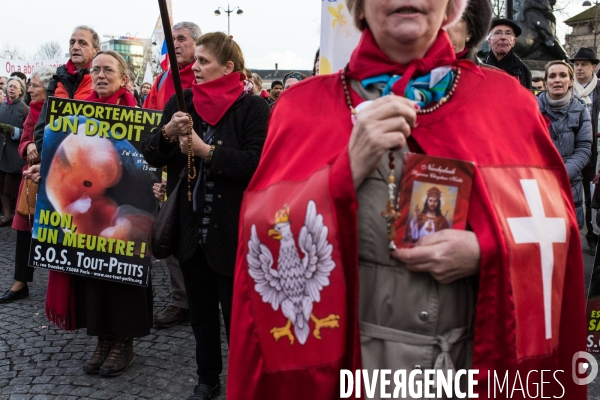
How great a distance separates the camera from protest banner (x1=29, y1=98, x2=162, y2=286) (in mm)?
4211

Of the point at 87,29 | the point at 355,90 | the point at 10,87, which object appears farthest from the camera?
the point at 10,87

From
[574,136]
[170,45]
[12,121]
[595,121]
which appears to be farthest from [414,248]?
[12,121]

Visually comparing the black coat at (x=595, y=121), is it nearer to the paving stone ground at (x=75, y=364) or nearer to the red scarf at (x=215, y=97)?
the paving stone ground at (x=75, y=364)

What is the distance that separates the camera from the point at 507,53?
208 inches

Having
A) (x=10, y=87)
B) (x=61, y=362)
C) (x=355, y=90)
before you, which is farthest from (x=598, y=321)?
(x=10, y=87)

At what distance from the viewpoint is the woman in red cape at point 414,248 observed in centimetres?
163

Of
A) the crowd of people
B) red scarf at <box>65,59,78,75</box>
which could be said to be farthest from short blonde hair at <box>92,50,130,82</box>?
the crowd of people

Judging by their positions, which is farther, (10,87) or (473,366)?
(10,87)

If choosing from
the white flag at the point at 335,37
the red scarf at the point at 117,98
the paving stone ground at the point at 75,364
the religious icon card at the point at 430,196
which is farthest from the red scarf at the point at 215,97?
the religious icon card at the point at 430,196

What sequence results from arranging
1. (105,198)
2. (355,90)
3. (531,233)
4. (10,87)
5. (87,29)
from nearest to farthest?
(531,233), (355,90), (105,198), (87,29), (10,87)

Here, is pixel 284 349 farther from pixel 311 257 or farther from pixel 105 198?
pixel 105 198

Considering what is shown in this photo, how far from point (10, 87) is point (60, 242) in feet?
20.7

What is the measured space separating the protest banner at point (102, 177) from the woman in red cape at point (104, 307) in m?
0.05

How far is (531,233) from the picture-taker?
166 cm
